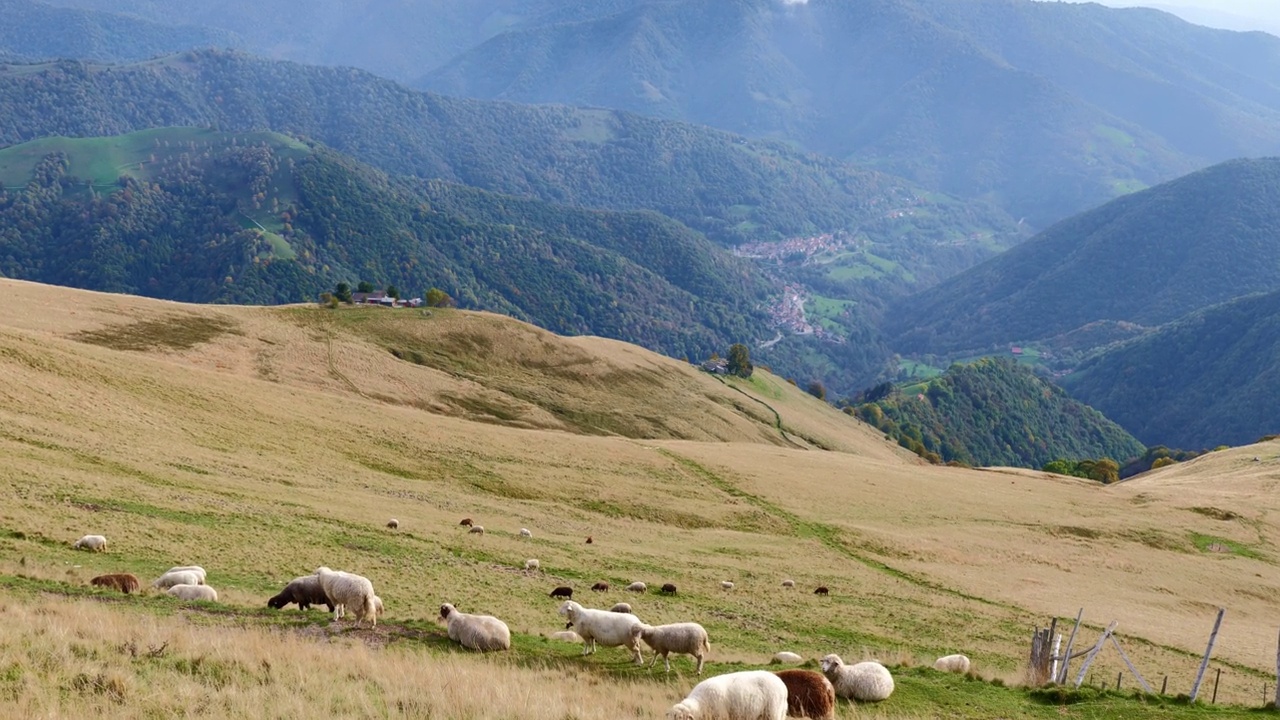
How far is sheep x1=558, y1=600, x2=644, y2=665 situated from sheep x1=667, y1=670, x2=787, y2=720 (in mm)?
5496

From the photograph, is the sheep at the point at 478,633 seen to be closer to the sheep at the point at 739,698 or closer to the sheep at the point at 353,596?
the sheep at the point at 353,596

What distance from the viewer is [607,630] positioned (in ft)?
63.2

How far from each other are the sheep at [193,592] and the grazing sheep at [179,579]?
63 centimetres

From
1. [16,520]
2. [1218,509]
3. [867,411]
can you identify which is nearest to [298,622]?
[16,520]

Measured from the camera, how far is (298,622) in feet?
62.8

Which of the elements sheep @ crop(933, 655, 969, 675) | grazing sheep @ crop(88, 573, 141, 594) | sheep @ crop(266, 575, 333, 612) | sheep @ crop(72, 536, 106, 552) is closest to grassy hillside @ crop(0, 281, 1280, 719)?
sheep @ crop(72, 536, 106, 552)

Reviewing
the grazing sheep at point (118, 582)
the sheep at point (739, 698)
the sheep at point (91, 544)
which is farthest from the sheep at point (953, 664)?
the sheep at point (91, 544)

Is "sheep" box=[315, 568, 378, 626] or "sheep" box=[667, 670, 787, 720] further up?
"sheep" box=[667, 670, 787, 720]

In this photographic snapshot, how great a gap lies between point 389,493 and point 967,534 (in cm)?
3322

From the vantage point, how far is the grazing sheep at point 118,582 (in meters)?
20.3

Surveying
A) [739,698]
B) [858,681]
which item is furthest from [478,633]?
[858,681]

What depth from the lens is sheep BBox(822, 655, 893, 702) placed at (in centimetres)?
1731

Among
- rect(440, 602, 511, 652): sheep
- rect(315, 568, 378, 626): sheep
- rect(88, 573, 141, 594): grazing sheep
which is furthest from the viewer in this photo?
rect(88, 573, 141, 594): grazing sheep

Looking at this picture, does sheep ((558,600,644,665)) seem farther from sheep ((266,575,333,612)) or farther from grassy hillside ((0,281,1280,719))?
sheep ((266,575,333,612))
